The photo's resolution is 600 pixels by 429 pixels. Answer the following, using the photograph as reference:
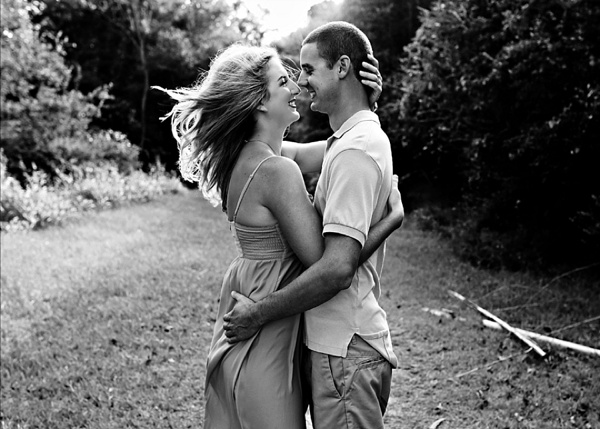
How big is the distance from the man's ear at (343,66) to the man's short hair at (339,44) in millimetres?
16

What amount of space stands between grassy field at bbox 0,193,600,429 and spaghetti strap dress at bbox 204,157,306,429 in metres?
2.14

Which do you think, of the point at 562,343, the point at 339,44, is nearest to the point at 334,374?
the point at 339,44

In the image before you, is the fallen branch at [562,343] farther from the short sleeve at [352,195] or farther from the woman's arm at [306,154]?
the short sleeve at [352,195]

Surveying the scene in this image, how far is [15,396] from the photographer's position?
4.66 meters

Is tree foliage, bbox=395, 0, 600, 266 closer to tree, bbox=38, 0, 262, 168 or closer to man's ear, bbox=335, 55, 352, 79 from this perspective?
man's ear, bbox=335, 55, 352, 79

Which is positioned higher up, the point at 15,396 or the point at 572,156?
the point at 572,156

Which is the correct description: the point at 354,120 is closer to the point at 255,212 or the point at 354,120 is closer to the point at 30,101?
the point at 255,212

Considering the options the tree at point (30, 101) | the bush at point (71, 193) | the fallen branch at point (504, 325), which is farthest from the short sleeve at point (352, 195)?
the tree at point (30, 101)

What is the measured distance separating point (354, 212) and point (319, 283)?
0.86ft

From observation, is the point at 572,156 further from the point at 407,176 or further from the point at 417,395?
the point at 407,176

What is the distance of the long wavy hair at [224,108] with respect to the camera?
2312mm

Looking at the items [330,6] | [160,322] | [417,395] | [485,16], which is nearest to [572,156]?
[485,16]

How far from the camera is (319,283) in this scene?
6.64 feet

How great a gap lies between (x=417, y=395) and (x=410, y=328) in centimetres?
142
